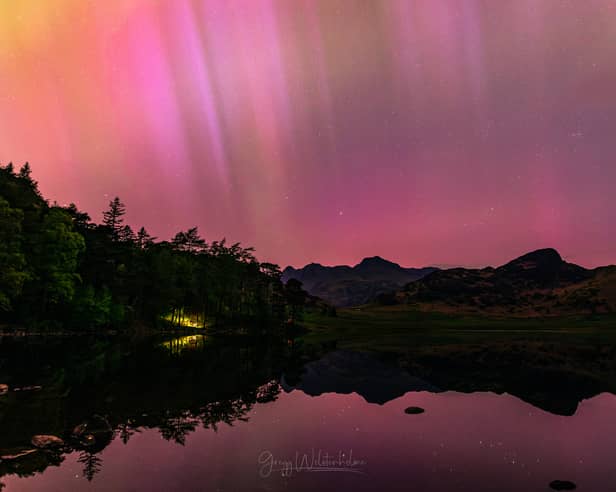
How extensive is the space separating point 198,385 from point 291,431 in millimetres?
12013

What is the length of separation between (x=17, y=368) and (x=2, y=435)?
22.9 metres

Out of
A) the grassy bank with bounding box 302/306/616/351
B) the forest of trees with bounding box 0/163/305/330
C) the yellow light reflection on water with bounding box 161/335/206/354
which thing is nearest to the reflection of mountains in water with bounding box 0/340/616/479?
the yellow light reflection on water with bounding box 161/335/206/354

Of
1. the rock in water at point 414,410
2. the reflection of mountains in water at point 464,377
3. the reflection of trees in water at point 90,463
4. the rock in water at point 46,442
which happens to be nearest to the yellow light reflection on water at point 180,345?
the reflection of mountains in water at point 464,377

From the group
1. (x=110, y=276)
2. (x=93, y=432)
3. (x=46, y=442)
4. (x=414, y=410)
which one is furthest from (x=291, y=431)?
(x=110, y=276)

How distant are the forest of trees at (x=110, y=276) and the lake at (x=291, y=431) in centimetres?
3744

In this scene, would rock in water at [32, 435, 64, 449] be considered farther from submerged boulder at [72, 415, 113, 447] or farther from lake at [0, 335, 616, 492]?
submerged boulder at [72, 415, 113, 447]

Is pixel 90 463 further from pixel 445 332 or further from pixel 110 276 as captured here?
pixel 445 332

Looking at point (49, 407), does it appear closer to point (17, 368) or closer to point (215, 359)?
point (17, 368)

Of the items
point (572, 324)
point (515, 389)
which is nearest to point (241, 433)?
point (515, 389)

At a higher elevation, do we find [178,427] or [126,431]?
[126,431]

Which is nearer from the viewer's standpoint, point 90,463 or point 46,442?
point 90,463

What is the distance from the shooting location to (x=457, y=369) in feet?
A: 149

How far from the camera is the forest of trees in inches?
2763

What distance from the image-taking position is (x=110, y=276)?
9212 cm
